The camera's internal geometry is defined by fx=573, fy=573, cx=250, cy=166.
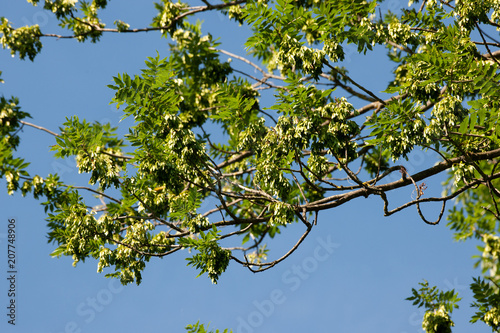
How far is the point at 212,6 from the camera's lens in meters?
12.4

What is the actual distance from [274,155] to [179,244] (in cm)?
190

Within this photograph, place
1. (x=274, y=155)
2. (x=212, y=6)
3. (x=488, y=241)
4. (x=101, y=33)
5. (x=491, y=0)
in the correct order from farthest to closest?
(x=101, y=33) < (x=212, y=6) < (x=488, y=241) < (x=491, y=0) < (x=274, y=155)

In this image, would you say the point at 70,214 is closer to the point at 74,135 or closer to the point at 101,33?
the point at 74,135

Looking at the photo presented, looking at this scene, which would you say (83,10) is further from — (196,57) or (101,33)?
(196,57)

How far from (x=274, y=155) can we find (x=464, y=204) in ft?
22.4

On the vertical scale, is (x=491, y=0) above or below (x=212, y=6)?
below

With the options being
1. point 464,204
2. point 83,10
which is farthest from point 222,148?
point 464,204

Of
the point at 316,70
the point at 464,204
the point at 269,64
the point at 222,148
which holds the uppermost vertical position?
the point at 269,64

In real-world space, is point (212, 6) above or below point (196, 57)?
above

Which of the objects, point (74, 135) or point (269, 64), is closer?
point (74, 135)

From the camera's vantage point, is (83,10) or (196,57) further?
(83,10)

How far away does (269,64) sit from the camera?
14000 millimetres

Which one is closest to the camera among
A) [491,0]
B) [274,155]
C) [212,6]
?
[274,155]

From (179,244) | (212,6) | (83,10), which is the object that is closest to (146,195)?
(179,244)
